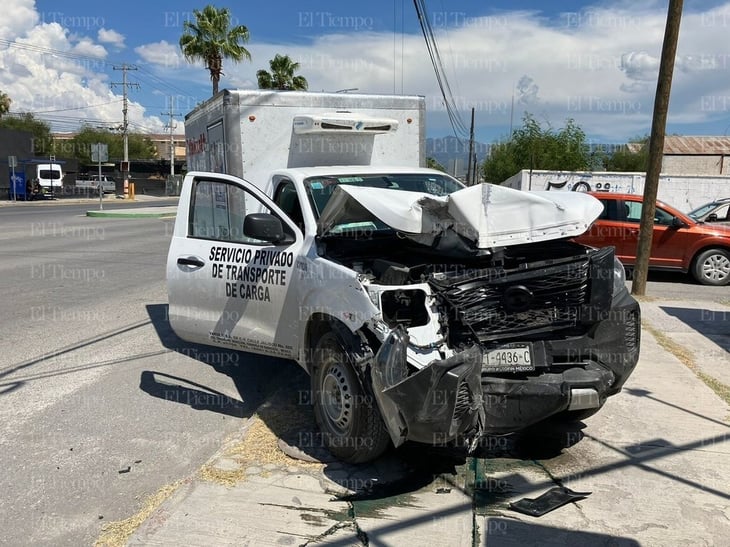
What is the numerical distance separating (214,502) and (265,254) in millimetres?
2053

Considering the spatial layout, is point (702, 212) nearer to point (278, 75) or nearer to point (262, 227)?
point (262, 227)

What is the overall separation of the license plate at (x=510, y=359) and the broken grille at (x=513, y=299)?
0.08 m

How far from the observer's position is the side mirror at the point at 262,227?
185 inches

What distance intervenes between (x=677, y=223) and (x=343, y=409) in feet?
34.3

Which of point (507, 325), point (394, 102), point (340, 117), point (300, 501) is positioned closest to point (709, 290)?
point (394, 102)

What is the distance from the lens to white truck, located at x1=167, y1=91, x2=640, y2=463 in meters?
3.59

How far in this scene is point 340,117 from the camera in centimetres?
760

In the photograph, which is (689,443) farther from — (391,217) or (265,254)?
(265,254)

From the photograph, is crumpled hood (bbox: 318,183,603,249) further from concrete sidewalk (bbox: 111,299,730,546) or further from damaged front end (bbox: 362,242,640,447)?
concrete sidewalk (bbox: 111,299,730,546)

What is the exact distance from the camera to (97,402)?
17.8 ft

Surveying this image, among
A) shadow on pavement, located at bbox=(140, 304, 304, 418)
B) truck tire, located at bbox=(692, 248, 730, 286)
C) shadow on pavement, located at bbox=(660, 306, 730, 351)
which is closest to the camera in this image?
shadow on pavement, located at bbox=(140, 304, 304, 418)

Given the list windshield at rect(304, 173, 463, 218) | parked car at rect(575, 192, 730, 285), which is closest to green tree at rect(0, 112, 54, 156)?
parked car at rect(575, 192, 730, 285)

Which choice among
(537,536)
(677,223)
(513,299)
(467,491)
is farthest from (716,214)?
(537,536)

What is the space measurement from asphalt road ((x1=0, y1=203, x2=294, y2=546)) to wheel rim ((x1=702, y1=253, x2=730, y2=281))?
9448mm
